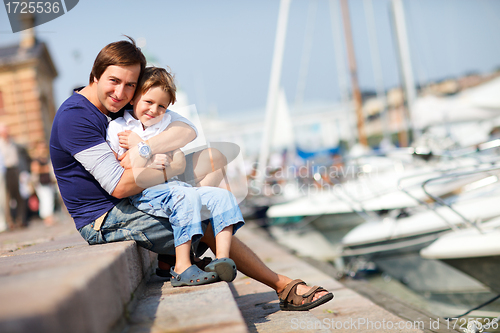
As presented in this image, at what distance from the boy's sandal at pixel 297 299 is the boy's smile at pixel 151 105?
1253 mm

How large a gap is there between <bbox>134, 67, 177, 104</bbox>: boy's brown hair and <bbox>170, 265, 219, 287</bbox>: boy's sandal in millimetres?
997

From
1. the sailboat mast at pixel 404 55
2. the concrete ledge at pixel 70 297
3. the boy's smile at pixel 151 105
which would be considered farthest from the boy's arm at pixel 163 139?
the sailboat mast at pixel 404 55

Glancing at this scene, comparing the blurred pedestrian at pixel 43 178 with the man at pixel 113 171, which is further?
the blurred pedestrian at pixel 43 178

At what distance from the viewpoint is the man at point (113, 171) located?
95.0 inches

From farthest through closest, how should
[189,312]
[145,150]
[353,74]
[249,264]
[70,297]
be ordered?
[353,74]
[249,264]
[145,150]
[189,312]
[70,297]

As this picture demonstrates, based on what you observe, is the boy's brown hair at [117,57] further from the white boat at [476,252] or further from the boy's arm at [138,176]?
the white boat at [476,252]

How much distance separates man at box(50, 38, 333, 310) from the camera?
2.41 m

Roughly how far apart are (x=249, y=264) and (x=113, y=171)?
3.09ft

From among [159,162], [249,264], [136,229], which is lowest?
[249,264]

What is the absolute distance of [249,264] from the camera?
2625mm

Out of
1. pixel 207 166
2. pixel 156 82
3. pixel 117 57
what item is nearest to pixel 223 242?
pixel 207 166

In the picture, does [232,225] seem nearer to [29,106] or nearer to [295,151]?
[295,151]

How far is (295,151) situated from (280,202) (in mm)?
7794

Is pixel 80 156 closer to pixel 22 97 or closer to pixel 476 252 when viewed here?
pixel 476 252
